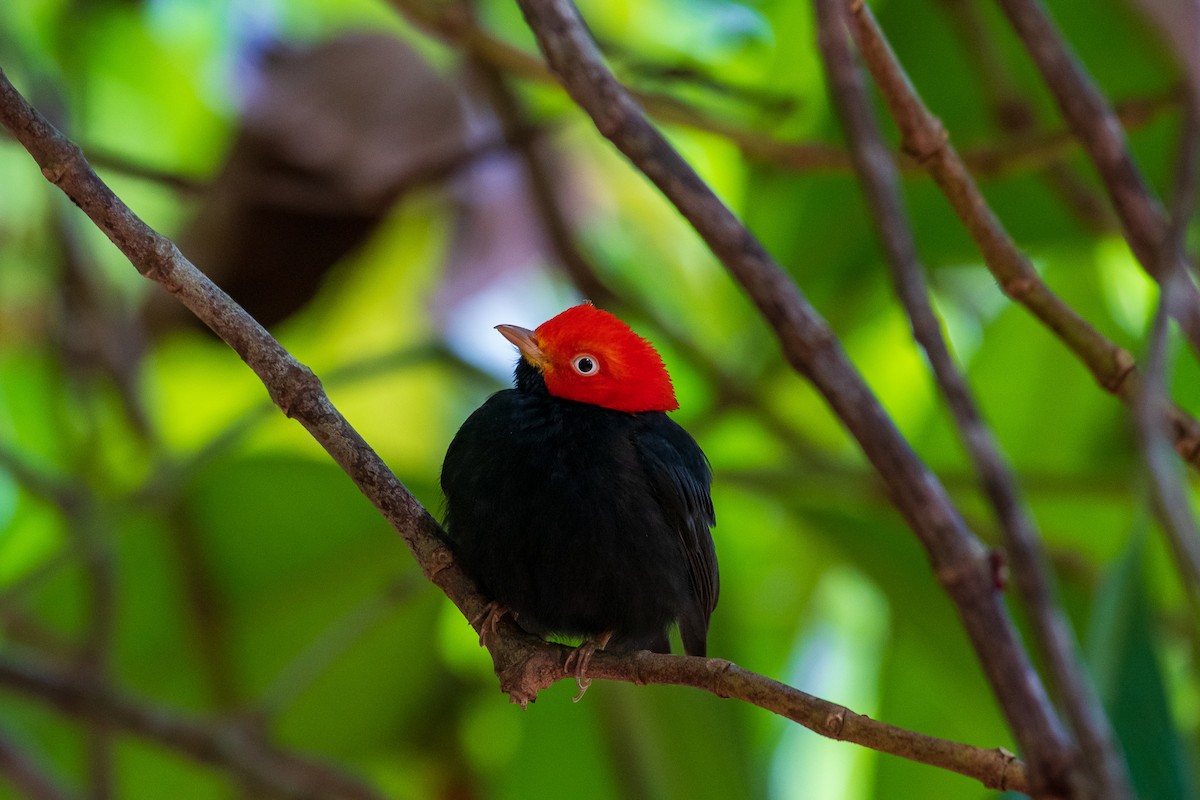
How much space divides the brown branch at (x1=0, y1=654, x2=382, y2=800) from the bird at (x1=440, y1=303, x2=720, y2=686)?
1364 mm

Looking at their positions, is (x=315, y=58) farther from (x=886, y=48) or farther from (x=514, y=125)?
(x=886, y=48)

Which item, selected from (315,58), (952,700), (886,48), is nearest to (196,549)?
(315,58)

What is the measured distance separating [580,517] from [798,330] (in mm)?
630

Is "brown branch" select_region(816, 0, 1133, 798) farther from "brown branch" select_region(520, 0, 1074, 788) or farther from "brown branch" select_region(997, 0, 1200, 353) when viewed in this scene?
"brown branch" select_region(997, 0, 1200, 353)

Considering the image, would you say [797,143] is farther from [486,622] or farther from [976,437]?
[486,622]

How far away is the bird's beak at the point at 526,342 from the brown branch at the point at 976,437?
826mm

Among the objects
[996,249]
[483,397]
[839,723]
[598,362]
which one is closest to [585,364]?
[598,362]

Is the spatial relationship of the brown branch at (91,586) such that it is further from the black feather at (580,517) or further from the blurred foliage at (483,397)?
the black feather at (580,517)

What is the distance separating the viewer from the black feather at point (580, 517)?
2504mm

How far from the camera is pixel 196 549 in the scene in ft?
14.2

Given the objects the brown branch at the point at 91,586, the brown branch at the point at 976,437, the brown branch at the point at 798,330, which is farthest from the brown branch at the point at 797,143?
the brown branch at the point at 91,586

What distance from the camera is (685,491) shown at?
2.69 meters


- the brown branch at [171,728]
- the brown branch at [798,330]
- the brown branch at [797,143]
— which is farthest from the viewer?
the brown branch at [171,728]

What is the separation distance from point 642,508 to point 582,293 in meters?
1.95
